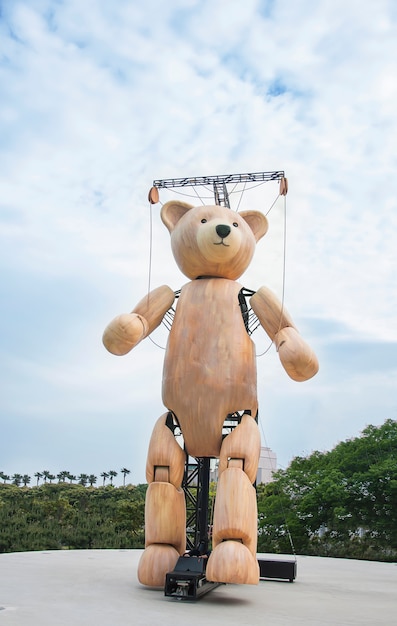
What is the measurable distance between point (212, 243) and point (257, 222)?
3.92ft

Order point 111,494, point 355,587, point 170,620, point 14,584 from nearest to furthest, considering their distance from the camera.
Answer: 1. point 170,620
2. point 14,584
3. point 355,587
4. point 111,494

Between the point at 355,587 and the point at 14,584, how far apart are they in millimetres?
4044

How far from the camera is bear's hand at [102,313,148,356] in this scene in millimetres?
6238

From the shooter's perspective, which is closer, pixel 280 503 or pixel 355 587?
pixel 355 587

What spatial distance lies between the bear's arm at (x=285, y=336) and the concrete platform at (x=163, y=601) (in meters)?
2.20

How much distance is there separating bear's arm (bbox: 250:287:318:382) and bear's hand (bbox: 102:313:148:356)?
1.32 metres

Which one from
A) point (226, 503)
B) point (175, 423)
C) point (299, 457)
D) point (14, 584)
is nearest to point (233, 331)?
point (175, 423)

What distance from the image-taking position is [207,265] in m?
6.48

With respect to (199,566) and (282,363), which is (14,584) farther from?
(282,363)

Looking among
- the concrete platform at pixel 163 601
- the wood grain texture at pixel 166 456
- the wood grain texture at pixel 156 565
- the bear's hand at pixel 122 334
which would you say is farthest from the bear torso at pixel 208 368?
the concrete platform at pixel 163 601

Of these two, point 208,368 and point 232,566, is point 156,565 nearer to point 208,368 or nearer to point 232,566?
point 232,566

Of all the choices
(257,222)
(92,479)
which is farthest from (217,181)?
(92,479)

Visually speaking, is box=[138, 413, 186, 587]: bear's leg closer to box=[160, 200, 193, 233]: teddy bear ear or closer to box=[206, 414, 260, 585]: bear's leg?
box=[206, 414, 260, 585]: bear's leg

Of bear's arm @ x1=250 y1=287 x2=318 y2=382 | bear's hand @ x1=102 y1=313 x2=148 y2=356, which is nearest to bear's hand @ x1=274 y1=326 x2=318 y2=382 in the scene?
bear's arm @ x1=250 y1=287 x2=318 y2=382
